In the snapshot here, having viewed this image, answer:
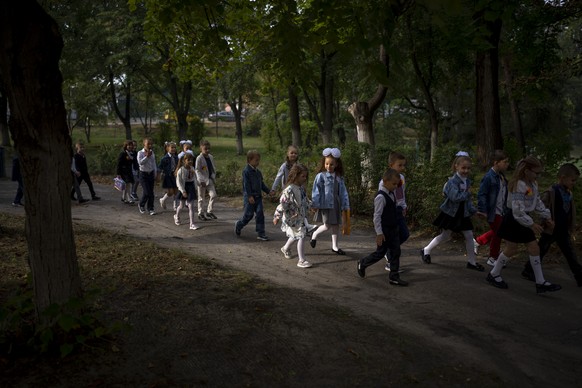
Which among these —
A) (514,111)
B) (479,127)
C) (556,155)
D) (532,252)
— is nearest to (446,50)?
(479,127)

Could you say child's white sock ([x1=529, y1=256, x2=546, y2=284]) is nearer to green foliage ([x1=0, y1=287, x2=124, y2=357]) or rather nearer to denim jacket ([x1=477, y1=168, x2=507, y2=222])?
denim jacket ([x1=477, y1=168, x2=507, y2=222])

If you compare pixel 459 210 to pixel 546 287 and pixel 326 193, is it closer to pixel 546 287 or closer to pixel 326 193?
pixel 546 287

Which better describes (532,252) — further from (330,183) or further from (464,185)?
(330,183)

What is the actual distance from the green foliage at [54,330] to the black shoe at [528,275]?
Result: 18.8 feet

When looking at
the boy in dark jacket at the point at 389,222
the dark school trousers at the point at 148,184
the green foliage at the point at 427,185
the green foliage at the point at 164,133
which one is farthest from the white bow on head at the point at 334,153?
the green foliage at the point at 164,133

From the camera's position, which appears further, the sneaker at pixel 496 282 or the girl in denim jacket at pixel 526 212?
the sneaker at pixel 496 282

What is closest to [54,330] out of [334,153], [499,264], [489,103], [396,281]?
[396,281]

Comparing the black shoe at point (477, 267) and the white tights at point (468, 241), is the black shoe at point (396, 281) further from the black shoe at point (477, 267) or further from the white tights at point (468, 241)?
→ the black shoe at point (477, 267)

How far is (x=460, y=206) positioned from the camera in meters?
7.95

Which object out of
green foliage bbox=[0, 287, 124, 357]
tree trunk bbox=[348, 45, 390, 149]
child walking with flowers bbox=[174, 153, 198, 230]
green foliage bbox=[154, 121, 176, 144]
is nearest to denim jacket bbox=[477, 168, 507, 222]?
green foliage bbox=[0, 287, 124, 357]

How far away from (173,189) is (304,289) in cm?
630

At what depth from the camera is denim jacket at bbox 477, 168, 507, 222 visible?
7.97 m

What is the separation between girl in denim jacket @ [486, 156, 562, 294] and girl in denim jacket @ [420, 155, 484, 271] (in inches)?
34.1

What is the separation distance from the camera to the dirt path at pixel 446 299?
510cm
